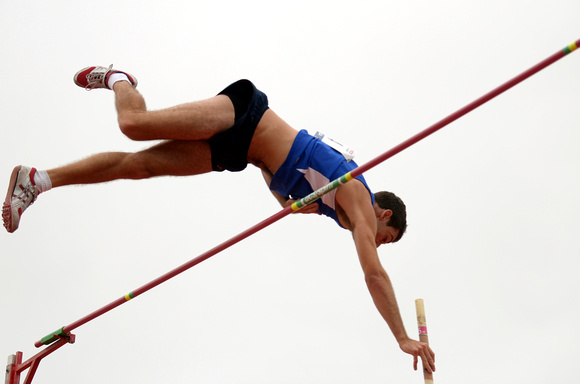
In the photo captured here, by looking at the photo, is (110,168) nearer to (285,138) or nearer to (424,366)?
(285,138)

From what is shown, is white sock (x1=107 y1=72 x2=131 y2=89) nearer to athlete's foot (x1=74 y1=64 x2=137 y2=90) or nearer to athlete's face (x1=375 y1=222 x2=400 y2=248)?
athlete's foot (x1=74 y1=64 x2=137 y2=90)

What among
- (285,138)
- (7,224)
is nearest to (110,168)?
(7,224)

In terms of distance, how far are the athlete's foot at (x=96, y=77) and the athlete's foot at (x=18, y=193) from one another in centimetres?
70

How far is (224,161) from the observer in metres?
6.06

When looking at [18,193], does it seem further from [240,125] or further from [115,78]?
[240,125]

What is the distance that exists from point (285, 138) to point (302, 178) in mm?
313

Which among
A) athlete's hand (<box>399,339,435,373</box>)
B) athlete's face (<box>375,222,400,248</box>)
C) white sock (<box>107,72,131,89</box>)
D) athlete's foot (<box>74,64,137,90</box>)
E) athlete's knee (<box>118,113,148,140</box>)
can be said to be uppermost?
athlete's foot (<box>74,64,137,90</box>)

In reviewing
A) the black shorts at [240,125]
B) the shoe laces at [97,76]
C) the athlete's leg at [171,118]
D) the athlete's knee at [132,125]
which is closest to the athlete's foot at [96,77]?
the shoe laces at [97,76]

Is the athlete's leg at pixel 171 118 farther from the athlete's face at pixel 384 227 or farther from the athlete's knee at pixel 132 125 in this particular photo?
the athlete's face at pixel 384 227

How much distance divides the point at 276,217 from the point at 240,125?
623mm

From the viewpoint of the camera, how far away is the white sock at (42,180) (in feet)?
18.9

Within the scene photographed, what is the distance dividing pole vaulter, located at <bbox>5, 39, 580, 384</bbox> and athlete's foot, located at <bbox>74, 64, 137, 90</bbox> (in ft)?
3.96

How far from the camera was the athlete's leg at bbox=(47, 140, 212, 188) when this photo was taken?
5.86 metres

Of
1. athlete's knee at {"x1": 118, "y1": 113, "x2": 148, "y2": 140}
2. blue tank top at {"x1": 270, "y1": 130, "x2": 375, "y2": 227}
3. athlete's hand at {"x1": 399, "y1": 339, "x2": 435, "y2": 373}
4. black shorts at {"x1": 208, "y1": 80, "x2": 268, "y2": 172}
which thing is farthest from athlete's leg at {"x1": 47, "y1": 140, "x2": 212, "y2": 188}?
athlete's hand at {"x1": 399, "y1": 339, "x2": 435, "y2": 373}
